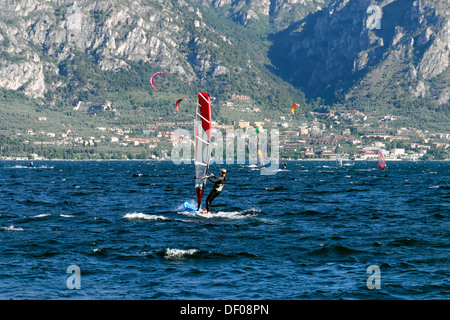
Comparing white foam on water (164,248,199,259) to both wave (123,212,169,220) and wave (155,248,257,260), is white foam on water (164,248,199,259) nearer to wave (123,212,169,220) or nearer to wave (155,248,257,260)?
wave (155,248,257,260)

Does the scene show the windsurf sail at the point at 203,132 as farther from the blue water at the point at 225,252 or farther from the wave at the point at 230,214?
the wave at the point at 230,214

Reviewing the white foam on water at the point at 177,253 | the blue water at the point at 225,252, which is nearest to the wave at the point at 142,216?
the blue water at the point at 225,252

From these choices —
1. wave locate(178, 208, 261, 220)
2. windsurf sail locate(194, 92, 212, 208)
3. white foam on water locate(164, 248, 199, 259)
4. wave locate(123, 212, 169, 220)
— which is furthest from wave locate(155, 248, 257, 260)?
wave locate(178, 208, 261, 220)

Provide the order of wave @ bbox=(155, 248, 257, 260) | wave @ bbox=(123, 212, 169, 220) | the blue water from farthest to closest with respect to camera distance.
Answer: wave @ bbox=(123, 212, 169, 220), wave @ bbox=(155, 248, 257, 260), the blue water

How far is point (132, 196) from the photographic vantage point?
2090 inches

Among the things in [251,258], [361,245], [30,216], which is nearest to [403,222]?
[361,245]

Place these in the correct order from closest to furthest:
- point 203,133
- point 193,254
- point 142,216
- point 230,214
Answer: point 193,254, point 203,133, point 142,216, point 230,214

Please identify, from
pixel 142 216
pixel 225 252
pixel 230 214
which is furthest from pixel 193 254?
pixel 230 214

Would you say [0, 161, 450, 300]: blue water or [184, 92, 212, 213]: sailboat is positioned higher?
[184, 92, 212, 213]: sailboat

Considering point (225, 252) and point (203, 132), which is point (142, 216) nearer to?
point (203, 132)

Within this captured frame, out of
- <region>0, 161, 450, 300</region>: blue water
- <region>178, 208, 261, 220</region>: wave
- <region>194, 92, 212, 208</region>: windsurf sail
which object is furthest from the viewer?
<region>178, 208, 261, 220</region>: wave

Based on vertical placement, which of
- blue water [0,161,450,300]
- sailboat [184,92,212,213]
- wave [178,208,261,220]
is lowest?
blue water [0,161,450,300]

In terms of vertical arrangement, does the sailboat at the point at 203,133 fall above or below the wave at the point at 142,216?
above

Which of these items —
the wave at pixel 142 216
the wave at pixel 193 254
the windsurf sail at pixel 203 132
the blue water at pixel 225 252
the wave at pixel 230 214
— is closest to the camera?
the blue water at pixel 225 252
